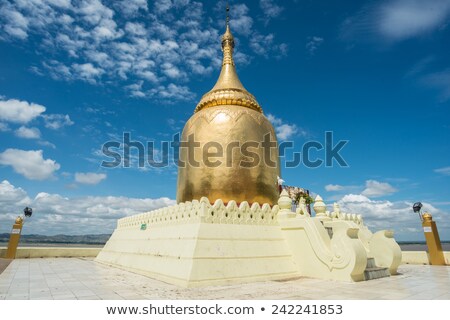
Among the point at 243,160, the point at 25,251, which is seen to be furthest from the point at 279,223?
the point at 25,251

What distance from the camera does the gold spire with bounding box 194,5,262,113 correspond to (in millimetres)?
16750

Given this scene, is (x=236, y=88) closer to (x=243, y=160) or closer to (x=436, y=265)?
(x=243, y=160)

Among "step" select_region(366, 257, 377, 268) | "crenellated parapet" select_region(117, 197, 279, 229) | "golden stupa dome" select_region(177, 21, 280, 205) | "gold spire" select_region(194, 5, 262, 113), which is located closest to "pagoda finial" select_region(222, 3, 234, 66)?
"gold spire" select_region(194, 5, 262, 113)

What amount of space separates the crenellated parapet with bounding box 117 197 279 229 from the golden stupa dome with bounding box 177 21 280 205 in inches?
83.5

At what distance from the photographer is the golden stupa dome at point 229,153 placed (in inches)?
554

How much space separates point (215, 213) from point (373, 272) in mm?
5644

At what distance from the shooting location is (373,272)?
1010cm

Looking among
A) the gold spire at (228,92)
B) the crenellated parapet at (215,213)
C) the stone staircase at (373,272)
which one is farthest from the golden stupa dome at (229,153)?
the stone staircase at (373,272)

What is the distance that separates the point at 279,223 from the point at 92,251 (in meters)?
15.9

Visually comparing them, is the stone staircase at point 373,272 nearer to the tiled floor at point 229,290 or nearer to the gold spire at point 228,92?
the tiled floor at point 229,290

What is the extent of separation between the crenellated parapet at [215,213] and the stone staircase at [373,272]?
3579 mm

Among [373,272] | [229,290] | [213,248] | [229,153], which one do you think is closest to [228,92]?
[229,153]

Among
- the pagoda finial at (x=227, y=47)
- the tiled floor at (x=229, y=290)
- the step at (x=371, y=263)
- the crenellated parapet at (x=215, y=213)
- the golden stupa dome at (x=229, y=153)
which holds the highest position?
the pagoda finial at (x=227, y=47)
